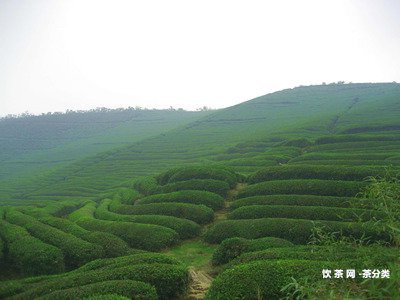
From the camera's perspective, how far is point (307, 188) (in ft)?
97.5

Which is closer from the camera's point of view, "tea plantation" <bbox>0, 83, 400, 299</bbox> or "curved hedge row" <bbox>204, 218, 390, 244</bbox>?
"tea plantation" <bbox>0, 83, 400, 299</bbox>

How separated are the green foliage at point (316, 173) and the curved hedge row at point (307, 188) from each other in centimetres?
205

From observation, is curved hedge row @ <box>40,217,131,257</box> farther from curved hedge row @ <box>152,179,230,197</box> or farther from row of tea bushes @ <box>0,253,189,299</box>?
curved hedge row @ <box>152,179,230,197</box>

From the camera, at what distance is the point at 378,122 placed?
6738 centimetres

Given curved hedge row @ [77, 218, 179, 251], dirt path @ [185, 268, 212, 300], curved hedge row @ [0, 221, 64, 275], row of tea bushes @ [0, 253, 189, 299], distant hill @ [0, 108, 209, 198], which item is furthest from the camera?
distant hill @ [0, 108, 209, 198]

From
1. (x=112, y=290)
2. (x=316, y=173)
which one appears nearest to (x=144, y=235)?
(x=112, y=290)

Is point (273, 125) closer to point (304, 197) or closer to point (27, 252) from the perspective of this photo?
point (304, 197)

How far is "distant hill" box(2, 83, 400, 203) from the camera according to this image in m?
64.1

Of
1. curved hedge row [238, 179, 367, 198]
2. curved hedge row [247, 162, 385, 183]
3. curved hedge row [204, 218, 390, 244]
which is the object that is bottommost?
curved hedge row [204, 218, 390, 244]

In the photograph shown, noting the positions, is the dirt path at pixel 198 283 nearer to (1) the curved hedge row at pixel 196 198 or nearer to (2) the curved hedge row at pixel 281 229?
(2) the curved hedge row at pixel 281 229

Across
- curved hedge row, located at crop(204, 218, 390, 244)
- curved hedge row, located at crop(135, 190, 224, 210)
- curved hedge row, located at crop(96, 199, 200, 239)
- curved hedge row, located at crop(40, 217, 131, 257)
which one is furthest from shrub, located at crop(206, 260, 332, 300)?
curved hedge row, located at crop(135, 190, 224, 210)

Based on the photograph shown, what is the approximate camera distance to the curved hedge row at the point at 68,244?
23.6 metres

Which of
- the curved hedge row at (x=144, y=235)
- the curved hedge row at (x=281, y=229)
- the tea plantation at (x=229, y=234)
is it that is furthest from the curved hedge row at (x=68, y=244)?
the curved hedge row at (x=281, y=229)

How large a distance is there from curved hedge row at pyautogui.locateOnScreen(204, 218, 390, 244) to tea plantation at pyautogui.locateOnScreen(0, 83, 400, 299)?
0.07m
